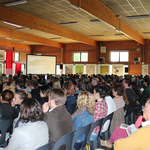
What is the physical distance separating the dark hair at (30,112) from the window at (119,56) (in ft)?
58.1

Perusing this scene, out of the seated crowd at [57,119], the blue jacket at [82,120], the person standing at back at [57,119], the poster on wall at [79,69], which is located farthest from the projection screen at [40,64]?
the person standing at back at [57,119]

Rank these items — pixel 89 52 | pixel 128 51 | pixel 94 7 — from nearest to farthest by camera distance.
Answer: pixel 94 7, pixel 128 51, pixel 89 52

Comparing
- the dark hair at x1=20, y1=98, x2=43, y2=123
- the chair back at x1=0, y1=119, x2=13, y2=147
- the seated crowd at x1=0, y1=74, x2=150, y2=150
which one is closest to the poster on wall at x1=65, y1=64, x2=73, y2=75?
the seated crowd at x1=0, y1=74, x2=150, y2=150

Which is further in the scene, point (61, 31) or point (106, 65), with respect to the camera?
point (106, 65)

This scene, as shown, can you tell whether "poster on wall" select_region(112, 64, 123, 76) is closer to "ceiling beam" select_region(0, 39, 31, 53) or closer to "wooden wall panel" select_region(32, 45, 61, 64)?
"wooden wall panel" select_region(32, 45, 61, 64)

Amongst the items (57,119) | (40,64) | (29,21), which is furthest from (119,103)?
(40,64)

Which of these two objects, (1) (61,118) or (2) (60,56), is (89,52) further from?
(1) (61,118)

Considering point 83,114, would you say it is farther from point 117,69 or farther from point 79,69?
point 79,69

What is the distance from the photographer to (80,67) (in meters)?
20.8

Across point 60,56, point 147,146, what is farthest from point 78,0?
point 60,56

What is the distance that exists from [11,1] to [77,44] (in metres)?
13.4

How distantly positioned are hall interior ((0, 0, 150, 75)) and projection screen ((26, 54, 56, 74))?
1811 millimetres

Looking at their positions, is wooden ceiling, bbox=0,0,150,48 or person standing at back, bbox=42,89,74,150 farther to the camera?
wooden ceiling, bbox=0,0,150,48

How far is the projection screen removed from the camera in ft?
58.5
